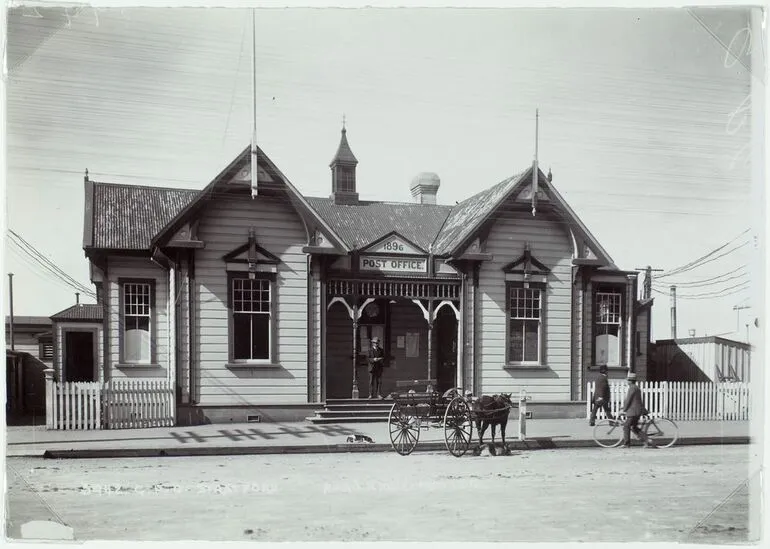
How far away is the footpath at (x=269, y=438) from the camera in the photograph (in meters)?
12.0

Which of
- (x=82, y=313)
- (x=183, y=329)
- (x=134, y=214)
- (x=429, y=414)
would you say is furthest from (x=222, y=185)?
(x=429, y=414)

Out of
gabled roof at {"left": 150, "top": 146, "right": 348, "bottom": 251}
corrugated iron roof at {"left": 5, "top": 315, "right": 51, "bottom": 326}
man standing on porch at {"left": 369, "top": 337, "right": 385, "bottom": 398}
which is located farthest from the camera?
man standing on porch at {"left": 369, "top": 337, "right": 385, "bottom": 398}

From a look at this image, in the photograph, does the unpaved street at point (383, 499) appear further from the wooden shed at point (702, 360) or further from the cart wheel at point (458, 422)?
the wooden shed at point (702, 360)

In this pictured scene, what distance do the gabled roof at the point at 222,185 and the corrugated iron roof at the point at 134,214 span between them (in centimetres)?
18

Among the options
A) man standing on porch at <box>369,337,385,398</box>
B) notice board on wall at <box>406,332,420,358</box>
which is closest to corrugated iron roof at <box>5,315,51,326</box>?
man standing on porch at <box>369,337,385,398</box>

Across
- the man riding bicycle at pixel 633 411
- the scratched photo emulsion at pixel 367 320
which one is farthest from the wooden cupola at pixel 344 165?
the man riding bicycle at pixel 633 411

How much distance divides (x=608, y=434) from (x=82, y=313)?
10.2 m

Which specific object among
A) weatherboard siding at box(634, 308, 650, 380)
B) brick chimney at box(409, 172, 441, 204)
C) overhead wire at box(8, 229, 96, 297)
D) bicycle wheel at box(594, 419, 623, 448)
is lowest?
bicycle wheel at box(594, 419, 623, 448)

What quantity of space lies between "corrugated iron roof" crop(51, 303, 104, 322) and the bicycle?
31.8ft

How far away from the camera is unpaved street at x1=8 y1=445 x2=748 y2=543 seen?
28.9 feet

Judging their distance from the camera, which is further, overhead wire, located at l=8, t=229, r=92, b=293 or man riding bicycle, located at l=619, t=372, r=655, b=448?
man riding bicycle, located at l=619, t=372, r=655, b=448

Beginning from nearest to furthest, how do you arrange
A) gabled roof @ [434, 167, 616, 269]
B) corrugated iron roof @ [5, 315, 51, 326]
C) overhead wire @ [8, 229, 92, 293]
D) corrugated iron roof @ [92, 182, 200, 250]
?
overhead wire @ [8, 229, 92, 293] → corrugated iron roof @ [5, 315, 51, 326] → corrugated iron roof @ [92, 182, 200, 250] → gabled roof @ [434, 167, 616, 269]

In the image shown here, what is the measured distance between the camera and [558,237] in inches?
605

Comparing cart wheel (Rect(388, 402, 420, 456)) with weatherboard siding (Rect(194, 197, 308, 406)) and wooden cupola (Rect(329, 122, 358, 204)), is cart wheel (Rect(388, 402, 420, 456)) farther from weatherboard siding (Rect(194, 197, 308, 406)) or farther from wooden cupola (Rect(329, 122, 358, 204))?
wooden cupola (Rect(329, 122, 358, 204))
